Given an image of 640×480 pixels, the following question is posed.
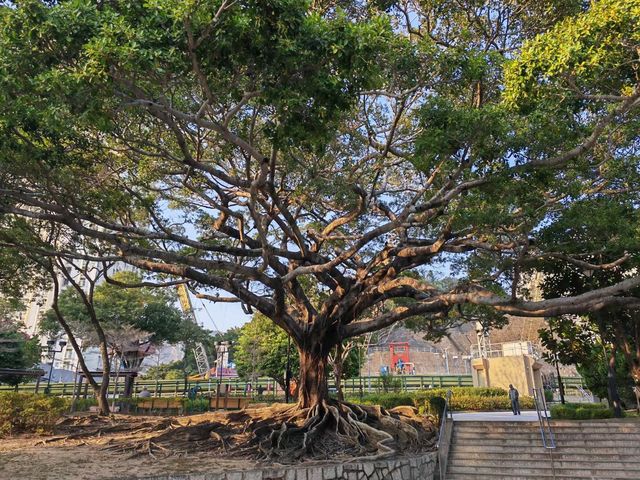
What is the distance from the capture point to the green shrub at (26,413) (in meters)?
10.7

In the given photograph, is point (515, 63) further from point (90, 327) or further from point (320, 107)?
Answer: point (90, 327)

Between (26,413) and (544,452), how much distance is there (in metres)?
11.5

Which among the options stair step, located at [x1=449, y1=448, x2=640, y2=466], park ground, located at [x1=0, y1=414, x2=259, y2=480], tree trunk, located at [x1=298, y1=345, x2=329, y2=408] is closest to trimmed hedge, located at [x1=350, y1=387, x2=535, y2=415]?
stair step, located at [x1=449, y1=448, x2=640, y2=466]

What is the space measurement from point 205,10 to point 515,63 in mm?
4236

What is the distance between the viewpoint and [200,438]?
9984mm

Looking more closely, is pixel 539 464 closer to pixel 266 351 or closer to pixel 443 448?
pixel 443 448

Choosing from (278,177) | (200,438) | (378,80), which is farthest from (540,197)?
(200,438)

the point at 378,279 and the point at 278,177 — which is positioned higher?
the point at 278,177

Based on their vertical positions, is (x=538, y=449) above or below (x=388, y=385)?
below

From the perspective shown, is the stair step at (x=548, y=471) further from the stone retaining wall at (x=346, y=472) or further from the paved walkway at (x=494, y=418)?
the paved walkway at (x=494, y=418)

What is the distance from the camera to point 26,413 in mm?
10914

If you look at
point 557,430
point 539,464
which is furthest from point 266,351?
point 539,464

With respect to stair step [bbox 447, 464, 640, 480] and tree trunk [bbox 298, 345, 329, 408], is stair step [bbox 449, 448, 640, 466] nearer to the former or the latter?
stair step [bbox 447, 464, 640, 480]

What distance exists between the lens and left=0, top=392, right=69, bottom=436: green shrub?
35.1 feet
